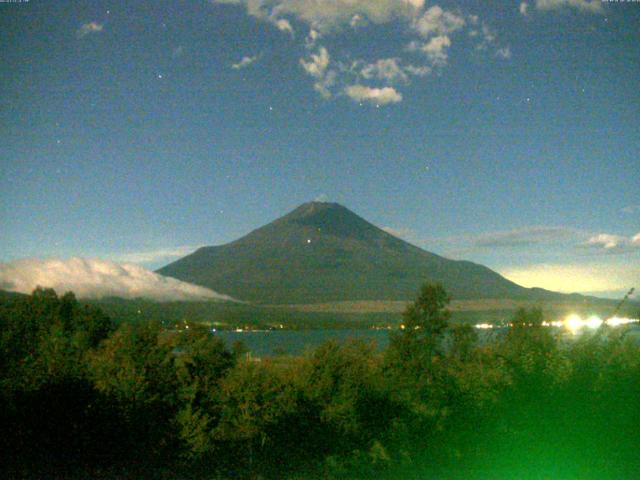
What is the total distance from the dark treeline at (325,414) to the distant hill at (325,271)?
90707mm

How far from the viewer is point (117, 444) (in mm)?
13656

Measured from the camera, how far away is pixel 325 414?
45.7 feet

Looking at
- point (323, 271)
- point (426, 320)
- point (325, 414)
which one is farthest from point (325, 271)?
point (325, 414)

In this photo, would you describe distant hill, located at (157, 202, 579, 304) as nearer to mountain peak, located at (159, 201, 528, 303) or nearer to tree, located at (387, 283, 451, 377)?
mountain peak, located at (159, 201, 528, 303)

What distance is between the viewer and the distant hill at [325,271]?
12493 cm

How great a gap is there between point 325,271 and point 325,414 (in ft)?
445

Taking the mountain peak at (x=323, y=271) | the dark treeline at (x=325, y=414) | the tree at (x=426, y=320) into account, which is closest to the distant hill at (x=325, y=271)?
the mountain peak at (x=323, y=271)

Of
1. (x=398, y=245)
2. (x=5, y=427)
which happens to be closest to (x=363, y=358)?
(x=5, y=427)

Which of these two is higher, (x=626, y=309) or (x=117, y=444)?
(x=626, y=309)

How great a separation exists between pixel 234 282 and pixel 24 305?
97804mm

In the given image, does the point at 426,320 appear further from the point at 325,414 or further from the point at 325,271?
the point at 325,271

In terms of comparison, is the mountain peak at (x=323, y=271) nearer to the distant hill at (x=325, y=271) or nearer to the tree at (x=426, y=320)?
the distant hill at (x=325, y=271)

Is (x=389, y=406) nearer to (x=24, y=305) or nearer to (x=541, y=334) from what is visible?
(x=541, y=334)

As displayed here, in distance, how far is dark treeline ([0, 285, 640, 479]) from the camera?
12969 mm
